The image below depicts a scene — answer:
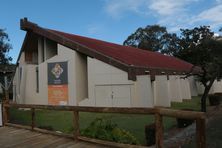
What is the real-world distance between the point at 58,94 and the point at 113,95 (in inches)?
248

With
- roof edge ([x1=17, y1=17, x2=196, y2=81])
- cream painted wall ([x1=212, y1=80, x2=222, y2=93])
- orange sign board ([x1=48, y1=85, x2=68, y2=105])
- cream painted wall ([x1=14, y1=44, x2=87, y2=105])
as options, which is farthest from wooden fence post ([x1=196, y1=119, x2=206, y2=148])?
cream painted wall ([x1=212, y1=80, x2=222, y2=93])

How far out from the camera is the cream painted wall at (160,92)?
30.1m

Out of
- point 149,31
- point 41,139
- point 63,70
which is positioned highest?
point 149,31

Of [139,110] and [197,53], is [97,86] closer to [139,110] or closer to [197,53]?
[197,53]

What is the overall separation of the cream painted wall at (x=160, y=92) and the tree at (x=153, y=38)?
170ft

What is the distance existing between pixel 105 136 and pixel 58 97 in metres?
23.0

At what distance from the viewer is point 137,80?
2658 cm

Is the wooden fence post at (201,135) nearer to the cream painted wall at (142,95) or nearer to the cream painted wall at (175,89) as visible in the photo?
the cream painted wall at (142,95)

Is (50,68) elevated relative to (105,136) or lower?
elevated

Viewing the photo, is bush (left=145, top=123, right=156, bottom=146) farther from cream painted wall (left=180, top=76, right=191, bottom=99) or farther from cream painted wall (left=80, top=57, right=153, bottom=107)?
cream painted wall (left=180, top=76, right=191, bottom=99)

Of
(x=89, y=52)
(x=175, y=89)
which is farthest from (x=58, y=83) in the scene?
(x=175, y=89)

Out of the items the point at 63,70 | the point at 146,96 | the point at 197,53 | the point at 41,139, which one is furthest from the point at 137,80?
the point at 41,139

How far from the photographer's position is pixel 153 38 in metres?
84.1

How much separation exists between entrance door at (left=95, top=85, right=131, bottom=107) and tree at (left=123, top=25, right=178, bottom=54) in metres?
54.7
